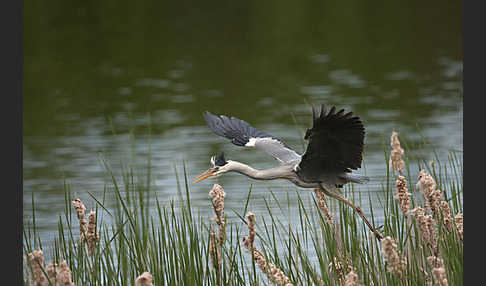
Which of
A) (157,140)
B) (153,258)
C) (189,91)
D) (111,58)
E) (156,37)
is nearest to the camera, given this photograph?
(153,258)

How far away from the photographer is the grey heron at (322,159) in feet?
13.2

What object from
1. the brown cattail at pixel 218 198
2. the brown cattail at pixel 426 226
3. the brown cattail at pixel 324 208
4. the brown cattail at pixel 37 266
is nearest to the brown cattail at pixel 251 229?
the brown cattail at pixel 218 198

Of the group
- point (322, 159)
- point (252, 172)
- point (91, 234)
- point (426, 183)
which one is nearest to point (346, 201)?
point (322, 159)

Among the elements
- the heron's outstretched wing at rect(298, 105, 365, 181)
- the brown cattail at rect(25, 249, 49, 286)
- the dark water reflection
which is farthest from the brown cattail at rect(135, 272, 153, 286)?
the dark water reflection

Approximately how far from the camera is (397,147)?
4.11 m

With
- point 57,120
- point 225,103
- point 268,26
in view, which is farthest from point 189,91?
point 268,26

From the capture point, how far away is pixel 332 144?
13.7 ft

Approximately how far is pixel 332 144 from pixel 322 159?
0.17 metres

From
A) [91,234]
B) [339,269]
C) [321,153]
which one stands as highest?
[321,153]

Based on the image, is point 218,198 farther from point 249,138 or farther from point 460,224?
point 249,138

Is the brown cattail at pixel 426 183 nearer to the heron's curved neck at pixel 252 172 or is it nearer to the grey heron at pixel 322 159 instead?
the grey heron at pixel 322 159

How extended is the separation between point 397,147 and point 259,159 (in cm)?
515

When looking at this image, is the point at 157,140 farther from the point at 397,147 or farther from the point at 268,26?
the point at 268,26

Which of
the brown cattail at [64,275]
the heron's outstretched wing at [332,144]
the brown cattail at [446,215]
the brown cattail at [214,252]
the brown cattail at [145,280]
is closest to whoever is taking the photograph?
the brown cattail at [145,280]
